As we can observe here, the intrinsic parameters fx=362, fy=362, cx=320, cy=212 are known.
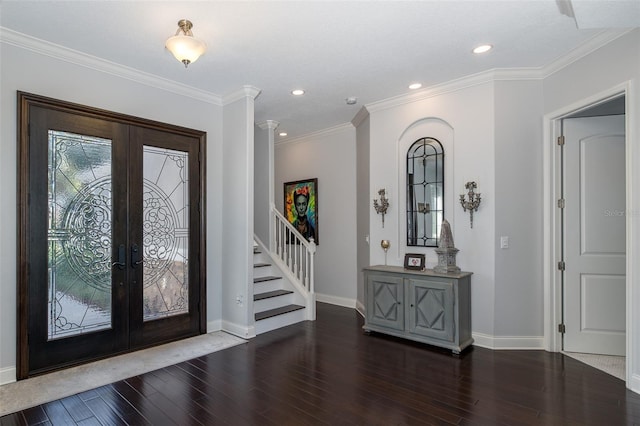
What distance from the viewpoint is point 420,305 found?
4.00 meters

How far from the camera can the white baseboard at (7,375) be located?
304 cm

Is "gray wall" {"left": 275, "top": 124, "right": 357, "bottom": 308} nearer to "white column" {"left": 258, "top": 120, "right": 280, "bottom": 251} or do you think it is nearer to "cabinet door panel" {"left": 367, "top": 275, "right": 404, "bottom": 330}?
"white column" {"left": 258, "top": 120, "right": 280, "bottom": 251}

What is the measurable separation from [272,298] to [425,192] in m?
2.47

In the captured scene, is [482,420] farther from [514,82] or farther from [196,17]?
[196,17]

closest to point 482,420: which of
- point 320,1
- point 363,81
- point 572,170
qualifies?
point 572,170

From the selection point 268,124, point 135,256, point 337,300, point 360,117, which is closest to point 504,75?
point 360,117

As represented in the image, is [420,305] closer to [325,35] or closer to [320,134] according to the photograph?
[325,35]

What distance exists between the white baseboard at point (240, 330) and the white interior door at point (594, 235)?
3446mm

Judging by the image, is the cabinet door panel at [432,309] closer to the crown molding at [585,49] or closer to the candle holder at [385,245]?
the candle holder at [385,245]

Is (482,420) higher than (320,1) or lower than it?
lower

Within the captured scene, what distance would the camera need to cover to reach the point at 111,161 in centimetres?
373

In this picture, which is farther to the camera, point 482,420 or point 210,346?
point 210,346

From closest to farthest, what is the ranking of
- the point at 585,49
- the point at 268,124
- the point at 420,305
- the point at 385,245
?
the point at 585,49, the point at 420,305, the point at 385,245, the point at 268,124

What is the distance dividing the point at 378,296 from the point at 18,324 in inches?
139
